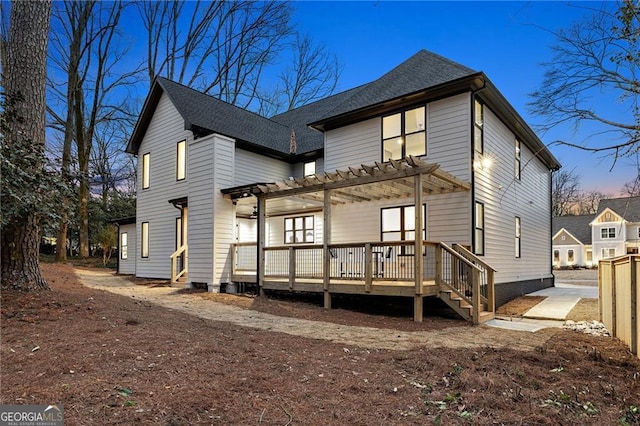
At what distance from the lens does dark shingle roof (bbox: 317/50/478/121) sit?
34.5 feet

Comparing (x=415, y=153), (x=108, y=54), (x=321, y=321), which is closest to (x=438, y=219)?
(x=415, y=153)

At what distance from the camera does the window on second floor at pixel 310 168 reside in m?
15.2

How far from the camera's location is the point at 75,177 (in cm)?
736

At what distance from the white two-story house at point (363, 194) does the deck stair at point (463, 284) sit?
1.2 inches

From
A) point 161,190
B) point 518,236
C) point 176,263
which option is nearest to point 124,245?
point 161,190

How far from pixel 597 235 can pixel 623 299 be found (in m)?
40.0

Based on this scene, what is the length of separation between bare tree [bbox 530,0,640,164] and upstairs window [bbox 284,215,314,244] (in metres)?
9.49

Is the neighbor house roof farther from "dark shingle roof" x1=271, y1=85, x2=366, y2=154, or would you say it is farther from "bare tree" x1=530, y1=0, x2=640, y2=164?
"bare tree" x1=530, y1=0, x2=640, y2=164

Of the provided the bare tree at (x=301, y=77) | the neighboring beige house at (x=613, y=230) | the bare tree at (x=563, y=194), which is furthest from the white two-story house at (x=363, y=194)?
the neighboring beige house at (x=613, y=230)

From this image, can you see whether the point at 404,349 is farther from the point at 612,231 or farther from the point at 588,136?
the point at 612,231

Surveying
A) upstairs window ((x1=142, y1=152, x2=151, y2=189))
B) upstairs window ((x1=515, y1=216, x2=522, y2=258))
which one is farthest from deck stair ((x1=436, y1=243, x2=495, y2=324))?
upstairs window ((x1=142, y1=152, x2=151, y2=189))

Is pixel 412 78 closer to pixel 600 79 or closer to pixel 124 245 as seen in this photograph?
pixel 600 79

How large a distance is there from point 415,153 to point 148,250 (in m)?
11.4

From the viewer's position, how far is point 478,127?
10484mm
